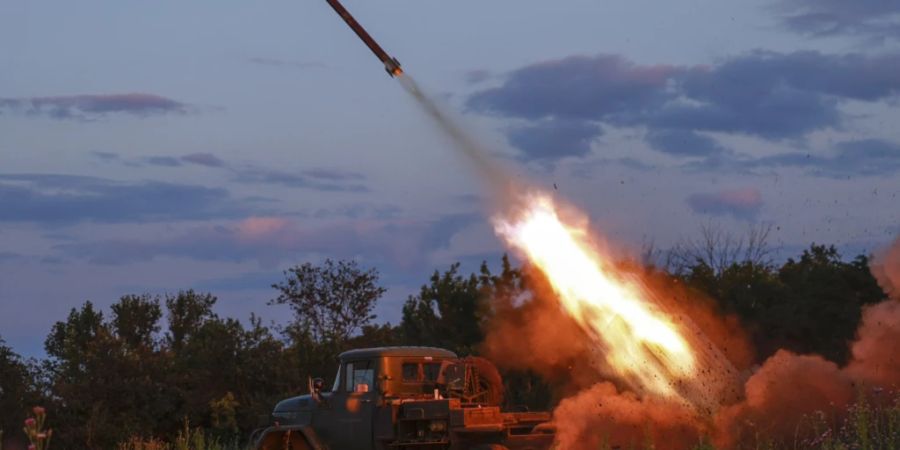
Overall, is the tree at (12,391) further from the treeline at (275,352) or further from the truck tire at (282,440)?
the truck tire at (282,440)

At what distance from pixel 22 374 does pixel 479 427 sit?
3260 cm

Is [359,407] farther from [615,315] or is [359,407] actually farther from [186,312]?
→ [186,312]

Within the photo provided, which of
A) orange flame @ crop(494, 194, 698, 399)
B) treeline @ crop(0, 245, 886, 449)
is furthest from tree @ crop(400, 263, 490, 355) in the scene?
orange flame @ crop(494, 194, 698, 399)

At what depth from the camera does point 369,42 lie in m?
27.3

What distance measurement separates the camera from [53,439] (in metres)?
42.1

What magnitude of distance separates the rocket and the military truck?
6.34m

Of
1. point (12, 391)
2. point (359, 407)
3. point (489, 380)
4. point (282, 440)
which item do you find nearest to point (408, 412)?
point (359, 407)

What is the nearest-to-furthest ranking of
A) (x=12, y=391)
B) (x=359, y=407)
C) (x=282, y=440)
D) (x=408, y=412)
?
(x=408, y=412)
(x=359, y=407)
(x=282, y=440)
(x=12, y=391)

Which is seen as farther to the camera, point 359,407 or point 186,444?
point 186,444

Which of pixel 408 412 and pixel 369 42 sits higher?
pixel 369 42

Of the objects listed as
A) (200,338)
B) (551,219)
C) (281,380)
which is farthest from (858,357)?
(200,338)

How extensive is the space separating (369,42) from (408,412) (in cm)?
880

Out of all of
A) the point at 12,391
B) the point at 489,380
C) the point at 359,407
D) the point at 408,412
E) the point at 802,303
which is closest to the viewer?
the point at 408,412

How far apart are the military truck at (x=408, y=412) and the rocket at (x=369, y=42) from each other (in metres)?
6.34
